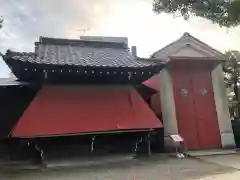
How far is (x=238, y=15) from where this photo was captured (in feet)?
22.5

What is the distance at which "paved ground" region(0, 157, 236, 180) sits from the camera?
695 cm

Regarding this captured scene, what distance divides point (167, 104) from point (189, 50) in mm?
2677

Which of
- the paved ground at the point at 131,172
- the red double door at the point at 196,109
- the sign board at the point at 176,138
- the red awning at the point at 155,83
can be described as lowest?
the paved ground at the point at 131,172

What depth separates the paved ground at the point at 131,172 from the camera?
695 cm

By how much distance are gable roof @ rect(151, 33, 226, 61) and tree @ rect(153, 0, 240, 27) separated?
16.0 ft

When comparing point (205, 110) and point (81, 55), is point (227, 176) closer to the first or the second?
point (205, 110)

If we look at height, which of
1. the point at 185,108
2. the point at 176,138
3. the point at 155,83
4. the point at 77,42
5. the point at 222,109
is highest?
the point at 77,42

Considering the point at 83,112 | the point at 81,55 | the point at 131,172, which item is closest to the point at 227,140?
the point at 131,172

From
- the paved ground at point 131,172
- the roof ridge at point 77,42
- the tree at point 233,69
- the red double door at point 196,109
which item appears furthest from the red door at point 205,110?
the tree at point 233,69

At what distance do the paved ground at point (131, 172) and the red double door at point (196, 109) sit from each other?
3.15 m

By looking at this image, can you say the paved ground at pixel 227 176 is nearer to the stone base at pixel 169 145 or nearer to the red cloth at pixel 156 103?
the stone base at pixel 169 145

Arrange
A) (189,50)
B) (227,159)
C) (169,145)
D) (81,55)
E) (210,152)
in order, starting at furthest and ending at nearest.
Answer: (189,50)
(169,145)
(210,152)
(81,55)
(227,159)

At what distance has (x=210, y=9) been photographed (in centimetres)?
704

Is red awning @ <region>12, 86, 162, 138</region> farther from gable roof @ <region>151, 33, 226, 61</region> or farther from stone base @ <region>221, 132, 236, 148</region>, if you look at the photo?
stone base @ <region>221, 132, 236, 148</region>
